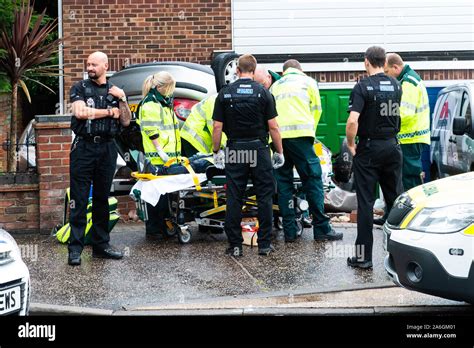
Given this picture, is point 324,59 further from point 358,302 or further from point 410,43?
point 358,302

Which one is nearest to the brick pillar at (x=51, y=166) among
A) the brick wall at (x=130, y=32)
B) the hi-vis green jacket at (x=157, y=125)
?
the hi-vis green jacket at (x=157, y=125)

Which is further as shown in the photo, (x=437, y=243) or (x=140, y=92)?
(x=140, y=92)

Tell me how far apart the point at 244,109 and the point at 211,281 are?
1.90 meters

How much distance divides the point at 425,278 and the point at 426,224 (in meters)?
0.41

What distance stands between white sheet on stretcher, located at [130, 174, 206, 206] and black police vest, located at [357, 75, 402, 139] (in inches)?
89.7

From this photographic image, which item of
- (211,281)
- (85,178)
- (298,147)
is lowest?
(211,281)

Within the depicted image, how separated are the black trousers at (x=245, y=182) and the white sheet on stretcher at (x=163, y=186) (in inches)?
32.8

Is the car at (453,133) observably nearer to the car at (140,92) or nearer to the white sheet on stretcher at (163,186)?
the car at (140,92)

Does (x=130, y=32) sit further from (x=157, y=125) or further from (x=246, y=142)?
(x=246, y=142)

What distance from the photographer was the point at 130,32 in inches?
646

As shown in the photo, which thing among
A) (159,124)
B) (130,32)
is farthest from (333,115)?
(159,124)

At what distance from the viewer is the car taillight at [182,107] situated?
512 inches

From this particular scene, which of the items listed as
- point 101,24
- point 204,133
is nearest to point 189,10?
point 101,24

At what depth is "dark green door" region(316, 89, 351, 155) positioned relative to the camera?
54.7 feet
